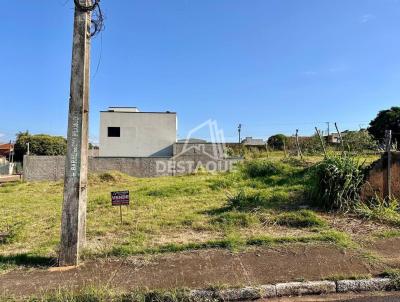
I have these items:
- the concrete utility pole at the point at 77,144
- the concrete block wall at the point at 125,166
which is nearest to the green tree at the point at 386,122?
the concrete block wall at the point at 125,166

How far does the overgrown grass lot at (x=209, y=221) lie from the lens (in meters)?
5.84

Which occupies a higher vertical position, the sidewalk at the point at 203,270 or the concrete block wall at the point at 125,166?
the concrete block wall at the point at 125,166

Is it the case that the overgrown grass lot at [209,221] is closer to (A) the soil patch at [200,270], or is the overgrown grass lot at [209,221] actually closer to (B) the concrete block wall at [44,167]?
(A) the soil patch at [200,270]

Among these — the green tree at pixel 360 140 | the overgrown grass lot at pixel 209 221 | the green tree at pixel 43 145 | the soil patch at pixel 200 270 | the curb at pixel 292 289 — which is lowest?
the curb at pixel 292 289

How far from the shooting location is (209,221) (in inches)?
290

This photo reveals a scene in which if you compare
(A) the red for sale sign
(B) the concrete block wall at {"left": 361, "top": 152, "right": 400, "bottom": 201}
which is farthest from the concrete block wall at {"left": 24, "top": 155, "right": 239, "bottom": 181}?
(A) the red for sale sign

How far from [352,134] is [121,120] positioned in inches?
863

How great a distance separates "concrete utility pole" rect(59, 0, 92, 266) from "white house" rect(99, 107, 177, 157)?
29.4 meters

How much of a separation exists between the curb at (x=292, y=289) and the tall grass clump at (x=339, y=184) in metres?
3.61

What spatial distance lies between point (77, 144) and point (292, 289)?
134 inches

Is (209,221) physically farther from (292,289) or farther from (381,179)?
(381,179)

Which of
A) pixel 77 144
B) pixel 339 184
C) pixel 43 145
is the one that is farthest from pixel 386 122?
pixel 77 144

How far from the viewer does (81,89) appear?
5.36 meters

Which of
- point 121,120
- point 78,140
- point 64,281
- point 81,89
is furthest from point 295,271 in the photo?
point 121,120
